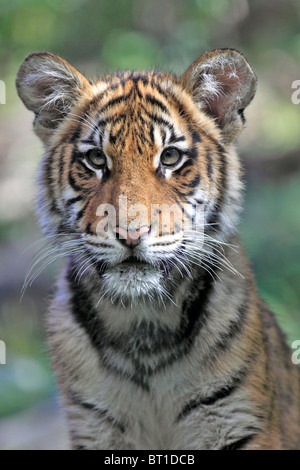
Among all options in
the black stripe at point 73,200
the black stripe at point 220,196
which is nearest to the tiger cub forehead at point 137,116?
the black stripe at point 220,196

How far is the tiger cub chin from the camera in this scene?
3.34m

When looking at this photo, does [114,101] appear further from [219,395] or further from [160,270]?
[219,395]

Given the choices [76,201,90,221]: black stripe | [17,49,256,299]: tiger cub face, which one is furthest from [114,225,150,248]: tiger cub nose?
[76,201,90,221]: black stripe

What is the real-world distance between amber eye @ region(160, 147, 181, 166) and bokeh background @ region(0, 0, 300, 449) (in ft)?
10.5

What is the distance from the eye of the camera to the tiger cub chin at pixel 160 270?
11.0 feet

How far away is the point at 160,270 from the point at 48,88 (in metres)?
1.23

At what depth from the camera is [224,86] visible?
364 cm

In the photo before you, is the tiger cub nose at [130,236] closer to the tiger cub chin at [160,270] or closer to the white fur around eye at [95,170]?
the tiger cub chin at [160,270]

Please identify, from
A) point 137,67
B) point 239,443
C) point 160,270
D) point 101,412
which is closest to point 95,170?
point 160,270

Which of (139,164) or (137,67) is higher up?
(137,67)

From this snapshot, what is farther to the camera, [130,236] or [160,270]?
[160,270]

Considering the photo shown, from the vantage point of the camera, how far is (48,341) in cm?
391

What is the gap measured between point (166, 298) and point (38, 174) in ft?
3.12

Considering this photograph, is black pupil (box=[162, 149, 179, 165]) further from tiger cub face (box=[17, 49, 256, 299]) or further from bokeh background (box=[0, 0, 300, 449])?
bokeh background (box=[0, 0, 300, 449])
